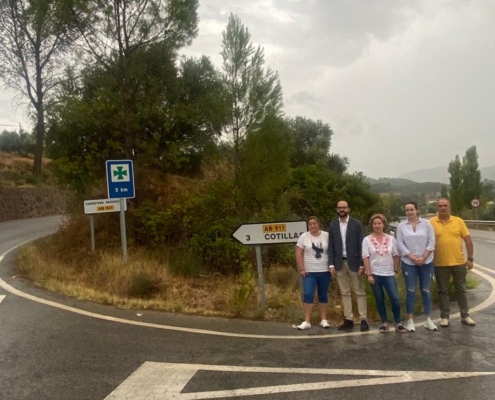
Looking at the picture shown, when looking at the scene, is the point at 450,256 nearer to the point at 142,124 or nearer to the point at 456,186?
the point at 142,124

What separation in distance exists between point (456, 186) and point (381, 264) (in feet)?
158

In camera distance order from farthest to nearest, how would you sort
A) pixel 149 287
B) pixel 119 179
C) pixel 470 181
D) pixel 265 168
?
pixel 470 181 < pixel 265 168 < pixel 119 179 < pixel 149 287

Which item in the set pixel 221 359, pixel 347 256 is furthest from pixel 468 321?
pixel 221 359

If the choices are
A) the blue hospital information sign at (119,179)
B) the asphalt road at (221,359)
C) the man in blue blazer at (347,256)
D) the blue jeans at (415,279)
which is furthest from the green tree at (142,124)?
the blue jeans at (415,279)

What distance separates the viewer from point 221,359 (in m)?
4.90

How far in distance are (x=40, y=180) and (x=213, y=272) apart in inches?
1027

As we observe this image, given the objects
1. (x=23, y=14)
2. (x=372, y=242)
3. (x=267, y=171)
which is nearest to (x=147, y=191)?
(x=267, y=171)

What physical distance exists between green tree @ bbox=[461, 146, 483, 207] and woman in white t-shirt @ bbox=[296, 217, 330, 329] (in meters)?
47.3

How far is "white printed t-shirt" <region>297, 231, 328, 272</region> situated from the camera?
6.49 m

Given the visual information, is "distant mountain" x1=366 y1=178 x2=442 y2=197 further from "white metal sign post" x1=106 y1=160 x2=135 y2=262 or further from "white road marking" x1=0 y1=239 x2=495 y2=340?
"white road marking" x1=0 y1=239 x2=495 y2=340

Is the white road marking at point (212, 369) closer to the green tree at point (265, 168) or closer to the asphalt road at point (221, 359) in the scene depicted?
the asphalt road at point (221, 359)

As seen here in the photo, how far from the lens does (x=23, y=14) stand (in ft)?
87.1

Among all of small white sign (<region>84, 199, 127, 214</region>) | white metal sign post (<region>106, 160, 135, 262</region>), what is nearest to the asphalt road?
white metal sign post (<region>106, 160, 135, 262</region>)

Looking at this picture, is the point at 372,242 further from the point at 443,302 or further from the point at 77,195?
the point at 77,195
